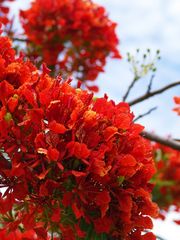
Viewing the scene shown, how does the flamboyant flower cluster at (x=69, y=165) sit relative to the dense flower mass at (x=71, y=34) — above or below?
below

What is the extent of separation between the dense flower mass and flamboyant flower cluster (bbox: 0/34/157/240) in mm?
2841

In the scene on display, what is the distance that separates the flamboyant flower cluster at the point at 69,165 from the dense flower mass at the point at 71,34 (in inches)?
112

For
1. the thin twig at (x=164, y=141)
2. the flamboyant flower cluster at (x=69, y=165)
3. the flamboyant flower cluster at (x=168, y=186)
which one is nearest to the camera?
the flamboyant flower cluster at (x=69, y=165)

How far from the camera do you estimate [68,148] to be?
5.86 ft

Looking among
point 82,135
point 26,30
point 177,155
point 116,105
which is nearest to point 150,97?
point 116,105

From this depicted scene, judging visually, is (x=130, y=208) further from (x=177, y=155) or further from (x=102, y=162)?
(x=177, y=155)

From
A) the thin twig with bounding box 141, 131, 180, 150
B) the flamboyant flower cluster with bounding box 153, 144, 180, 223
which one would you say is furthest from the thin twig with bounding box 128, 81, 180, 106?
the flamboyant flower cluster with bounding box 153, 144, 180, 223

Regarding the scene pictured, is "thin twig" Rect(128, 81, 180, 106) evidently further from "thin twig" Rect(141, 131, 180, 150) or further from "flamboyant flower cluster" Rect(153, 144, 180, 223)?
"flamboyant flower cluster" Rect(153, 144, 180, 223)

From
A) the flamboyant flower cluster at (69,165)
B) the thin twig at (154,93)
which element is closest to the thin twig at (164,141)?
the thin twig at (154,93)

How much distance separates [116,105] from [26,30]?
344 cm

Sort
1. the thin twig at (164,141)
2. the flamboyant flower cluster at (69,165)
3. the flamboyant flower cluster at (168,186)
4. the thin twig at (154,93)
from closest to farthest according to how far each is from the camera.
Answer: the flamboyant flower cluster at (69,165)
the thin twig at (164,141)
the thin twig at (154,93)
the flamboyant flower cluster at (168,186)

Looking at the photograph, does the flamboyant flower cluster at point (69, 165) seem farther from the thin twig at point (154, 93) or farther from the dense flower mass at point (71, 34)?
the dense flower mass at point (71, 34)

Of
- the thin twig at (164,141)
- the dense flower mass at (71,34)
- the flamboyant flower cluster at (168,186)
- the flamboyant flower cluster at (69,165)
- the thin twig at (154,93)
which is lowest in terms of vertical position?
the flamboyant flower cluster at (69,165)

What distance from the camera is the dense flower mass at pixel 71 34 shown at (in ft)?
16.4
